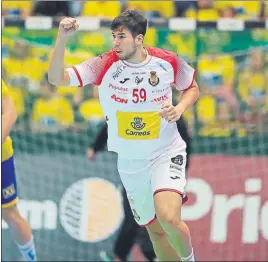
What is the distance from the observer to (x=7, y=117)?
249 inches

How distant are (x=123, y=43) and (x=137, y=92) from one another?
36 cm

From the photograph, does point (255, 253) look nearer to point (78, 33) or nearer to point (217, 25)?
point (217, 25)

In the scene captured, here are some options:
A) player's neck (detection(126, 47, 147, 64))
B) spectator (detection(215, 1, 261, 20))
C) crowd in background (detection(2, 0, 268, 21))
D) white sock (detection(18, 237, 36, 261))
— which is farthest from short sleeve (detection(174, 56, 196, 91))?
spectator (detection(215, 1, 261, 20))

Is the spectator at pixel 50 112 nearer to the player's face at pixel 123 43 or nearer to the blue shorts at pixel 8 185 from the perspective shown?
the blue shorts at pixel 8 185

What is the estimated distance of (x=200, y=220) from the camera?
8.45m

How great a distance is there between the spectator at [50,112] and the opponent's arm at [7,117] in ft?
8.24

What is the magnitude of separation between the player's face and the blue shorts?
151cm

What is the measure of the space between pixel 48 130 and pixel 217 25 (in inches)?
82.8

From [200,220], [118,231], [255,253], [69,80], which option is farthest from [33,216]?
[69,80]

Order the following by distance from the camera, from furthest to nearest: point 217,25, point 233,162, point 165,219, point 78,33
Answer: point 78,33
point 233,162
point 217,25
point 165,219

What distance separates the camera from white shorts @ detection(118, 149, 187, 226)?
19.5ft

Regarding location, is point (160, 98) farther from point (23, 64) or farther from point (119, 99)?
point (23, 64)

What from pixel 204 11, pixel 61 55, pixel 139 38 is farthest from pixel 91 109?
pixel 61 55

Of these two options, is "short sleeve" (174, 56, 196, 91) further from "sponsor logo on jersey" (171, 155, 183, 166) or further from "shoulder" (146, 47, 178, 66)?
"sponsor logo on jersey" (171, 155, 183, 166)
